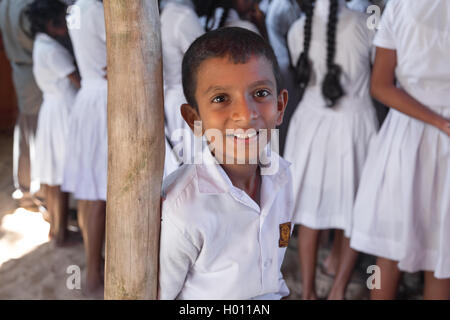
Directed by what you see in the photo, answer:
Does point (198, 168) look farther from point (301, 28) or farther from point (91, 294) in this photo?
point (91, 294)

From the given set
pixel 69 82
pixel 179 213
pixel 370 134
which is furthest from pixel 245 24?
pixel 179 213

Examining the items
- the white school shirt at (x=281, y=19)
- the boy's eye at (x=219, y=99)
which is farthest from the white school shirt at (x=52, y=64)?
the boy's eye at (x=219, y=99)

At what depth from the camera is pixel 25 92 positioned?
3.16 m

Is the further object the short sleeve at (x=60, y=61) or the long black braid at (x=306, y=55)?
the short sleeve at (x=60, y=61)

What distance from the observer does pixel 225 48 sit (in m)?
0.87

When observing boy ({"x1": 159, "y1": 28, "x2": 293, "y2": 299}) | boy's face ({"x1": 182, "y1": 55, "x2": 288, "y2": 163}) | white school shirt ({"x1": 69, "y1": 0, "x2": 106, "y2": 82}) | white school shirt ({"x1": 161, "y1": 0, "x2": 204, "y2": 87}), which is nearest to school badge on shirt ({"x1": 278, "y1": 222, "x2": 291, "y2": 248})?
boy ({"x1": 159, "y1": 28, "x2": 293, "y2": 299})

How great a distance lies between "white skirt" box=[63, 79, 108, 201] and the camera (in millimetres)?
2330

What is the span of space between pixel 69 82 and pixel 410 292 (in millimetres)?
2435

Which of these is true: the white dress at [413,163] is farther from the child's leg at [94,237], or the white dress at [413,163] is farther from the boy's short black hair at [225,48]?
the child's leg at [94,237]

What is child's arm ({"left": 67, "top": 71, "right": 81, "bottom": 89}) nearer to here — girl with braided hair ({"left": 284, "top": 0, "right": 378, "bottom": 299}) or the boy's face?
girl with braided hair ({"left": 284, "top": 0, "right": 378, "bottom": 299})

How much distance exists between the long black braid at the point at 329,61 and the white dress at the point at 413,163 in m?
0.33

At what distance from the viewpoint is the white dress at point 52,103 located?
2648mm

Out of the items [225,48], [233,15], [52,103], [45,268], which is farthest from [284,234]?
[52,103]

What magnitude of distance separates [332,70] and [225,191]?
1343 mm
